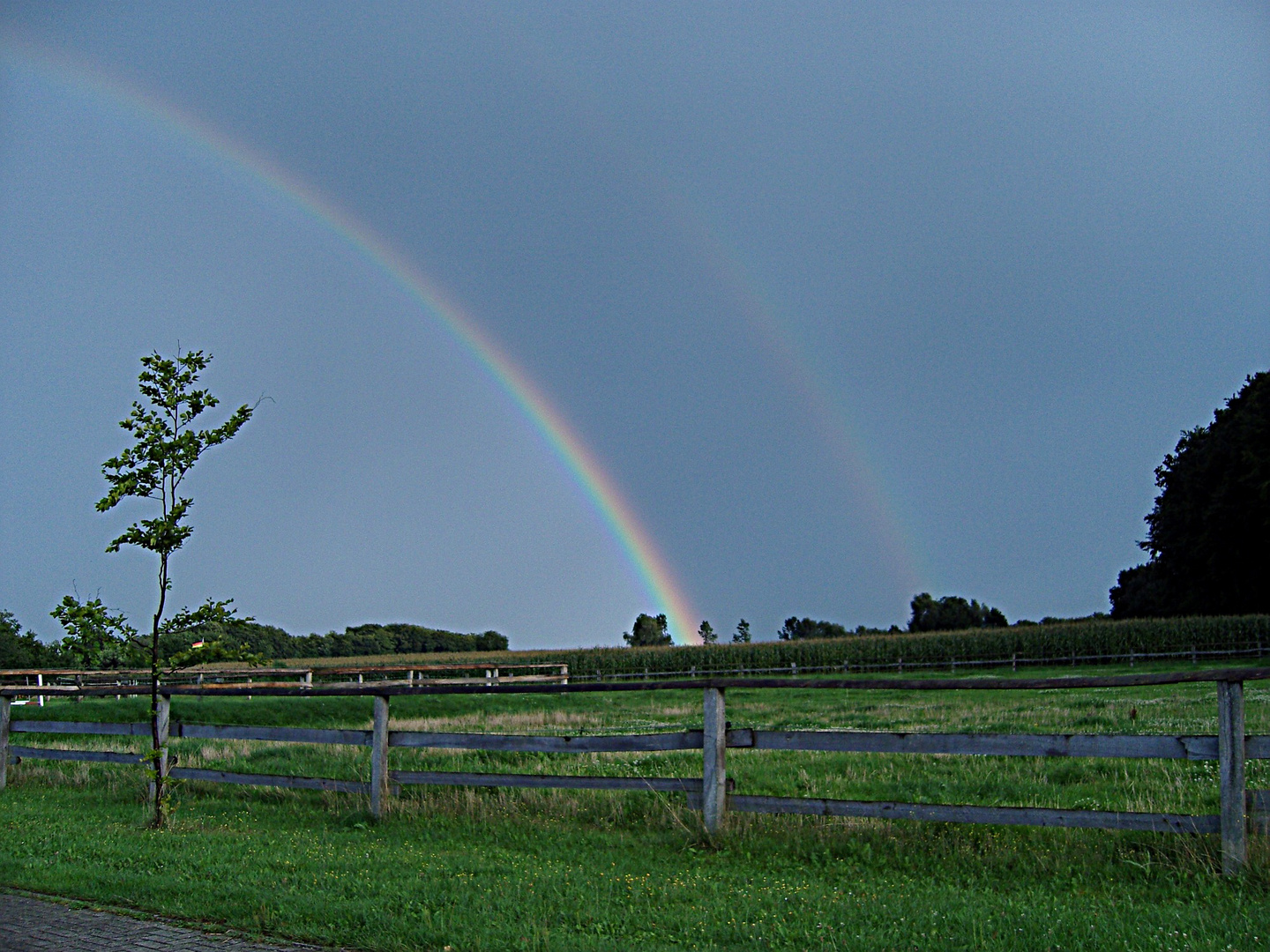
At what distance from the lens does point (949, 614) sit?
122438 millimetres

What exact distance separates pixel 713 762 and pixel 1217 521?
64.9 m

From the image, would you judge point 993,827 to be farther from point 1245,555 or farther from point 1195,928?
point 1245,555

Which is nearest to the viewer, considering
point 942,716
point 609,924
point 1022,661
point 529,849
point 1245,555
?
point 609,924

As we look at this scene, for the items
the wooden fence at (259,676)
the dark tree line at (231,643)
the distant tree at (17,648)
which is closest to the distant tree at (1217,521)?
the wooden fence at (259,676)

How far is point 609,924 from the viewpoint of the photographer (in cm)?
587

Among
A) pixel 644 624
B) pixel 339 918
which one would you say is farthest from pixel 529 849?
pixel 644 624

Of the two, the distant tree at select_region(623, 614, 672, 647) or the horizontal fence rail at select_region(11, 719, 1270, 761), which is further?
the distant tree at select_region(623, 614, 672, 647)

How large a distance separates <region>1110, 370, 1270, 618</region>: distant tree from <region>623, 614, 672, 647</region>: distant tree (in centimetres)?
4942

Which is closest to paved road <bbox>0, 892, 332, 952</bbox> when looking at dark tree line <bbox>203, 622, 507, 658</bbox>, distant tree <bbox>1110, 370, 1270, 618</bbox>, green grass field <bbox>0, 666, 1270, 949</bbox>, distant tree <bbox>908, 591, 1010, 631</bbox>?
green grass field <bbox>0, 666, 1270, 949</bbox>

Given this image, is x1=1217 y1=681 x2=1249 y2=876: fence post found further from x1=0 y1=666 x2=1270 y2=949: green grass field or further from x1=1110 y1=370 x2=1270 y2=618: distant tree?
x1=1110 y1=370 x2=1270 y2=618: distant tree

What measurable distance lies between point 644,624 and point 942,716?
327ft

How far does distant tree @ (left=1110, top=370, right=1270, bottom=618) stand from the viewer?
5988cm

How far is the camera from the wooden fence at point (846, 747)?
6.69 m

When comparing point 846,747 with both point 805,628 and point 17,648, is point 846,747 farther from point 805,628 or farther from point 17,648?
point 805,628
